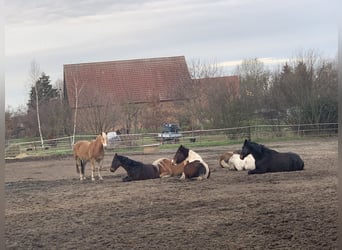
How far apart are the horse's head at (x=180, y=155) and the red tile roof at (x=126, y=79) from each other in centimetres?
35

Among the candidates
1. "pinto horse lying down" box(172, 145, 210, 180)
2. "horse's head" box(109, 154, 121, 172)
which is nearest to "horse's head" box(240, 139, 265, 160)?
"pinto horse lying down" box(172, 145, 210, 180)

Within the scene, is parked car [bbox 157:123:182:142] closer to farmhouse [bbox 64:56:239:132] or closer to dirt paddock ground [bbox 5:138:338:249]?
farmhouse [bbox 64:56:239:132]

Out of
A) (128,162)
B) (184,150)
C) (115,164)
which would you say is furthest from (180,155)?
(115,164)

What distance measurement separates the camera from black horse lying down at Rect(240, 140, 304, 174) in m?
3.33

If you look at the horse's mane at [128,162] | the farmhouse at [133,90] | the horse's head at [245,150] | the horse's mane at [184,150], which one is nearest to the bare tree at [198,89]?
the farmhouse at [133,90]

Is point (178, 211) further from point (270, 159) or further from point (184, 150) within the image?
point (270, 159)

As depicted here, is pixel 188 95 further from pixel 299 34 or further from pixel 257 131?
pixel 299 34

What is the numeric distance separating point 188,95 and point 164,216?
0.69m

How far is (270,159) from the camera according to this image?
136 inches

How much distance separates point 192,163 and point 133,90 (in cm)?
59

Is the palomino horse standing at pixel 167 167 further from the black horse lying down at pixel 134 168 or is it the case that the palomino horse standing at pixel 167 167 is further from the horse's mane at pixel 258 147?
the horse's mane at pixel 258 147

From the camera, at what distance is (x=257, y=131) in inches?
128

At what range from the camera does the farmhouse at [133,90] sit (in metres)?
3.07

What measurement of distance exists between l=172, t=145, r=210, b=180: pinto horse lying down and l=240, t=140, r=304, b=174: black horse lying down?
0.25 metres
